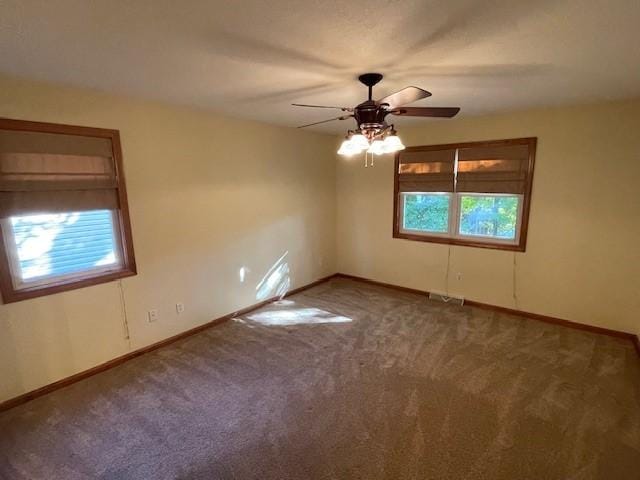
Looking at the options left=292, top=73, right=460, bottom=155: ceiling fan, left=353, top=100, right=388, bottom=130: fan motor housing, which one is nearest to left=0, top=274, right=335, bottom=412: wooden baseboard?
left=292, top=73, right=460, bottom=155: ceiling fan

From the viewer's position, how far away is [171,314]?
3.26 meters

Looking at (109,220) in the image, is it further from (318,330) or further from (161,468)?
(318,330)

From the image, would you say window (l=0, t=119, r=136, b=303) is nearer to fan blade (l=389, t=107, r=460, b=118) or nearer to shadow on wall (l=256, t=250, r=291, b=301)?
shadow on wall (l=256, t=250, r=291, b=301)

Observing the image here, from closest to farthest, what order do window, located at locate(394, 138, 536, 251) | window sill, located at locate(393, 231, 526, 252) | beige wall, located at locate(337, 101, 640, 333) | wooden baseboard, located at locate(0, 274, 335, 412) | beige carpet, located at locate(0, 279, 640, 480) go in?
beige carpet, located at locate(0, 279, 640, 480)
wooden baseboard, located at locate(0, 274, 335, 412)
beige wall, located at locate(337, 101, 640, 333)
window, located at locate(394, 138, 536, 251)
window sill, located at locate(393, 231, 526, 252)

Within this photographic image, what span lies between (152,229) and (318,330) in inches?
76.7

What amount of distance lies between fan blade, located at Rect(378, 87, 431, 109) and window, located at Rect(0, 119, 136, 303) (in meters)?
2.25

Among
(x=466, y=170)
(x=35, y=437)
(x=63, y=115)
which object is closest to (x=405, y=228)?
(x=466, y=170)

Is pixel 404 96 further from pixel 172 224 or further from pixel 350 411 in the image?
pixel 172 224

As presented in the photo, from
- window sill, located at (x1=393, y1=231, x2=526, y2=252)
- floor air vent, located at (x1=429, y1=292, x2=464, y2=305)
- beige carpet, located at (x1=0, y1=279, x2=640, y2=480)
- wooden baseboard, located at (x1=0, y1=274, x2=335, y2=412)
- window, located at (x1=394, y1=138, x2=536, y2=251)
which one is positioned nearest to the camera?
beige carpet, located at (x1=0, y1=279, x2=640, y2=480)

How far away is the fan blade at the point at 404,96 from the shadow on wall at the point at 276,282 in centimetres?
276

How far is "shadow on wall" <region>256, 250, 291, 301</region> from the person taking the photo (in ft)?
13.8

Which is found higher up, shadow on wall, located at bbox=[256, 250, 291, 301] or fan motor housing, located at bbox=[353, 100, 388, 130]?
fan motor housing, located at bbox=[353, 100, 388, 130]

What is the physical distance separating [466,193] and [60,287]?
4.23m

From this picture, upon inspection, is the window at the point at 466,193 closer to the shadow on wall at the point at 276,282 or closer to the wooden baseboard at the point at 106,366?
the shadow on wall at the point at 276,282
